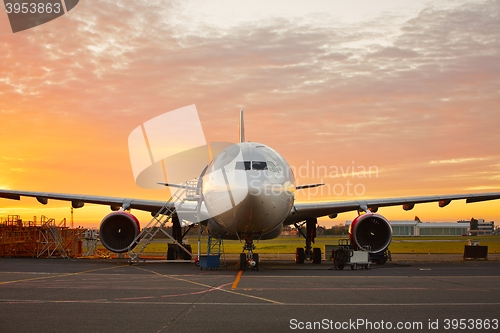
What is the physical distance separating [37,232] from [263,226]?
66.0ft

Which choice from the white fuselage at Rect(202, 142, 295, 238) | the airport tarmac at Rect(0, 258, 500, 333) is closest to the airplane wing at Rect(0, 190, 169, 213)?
the white fuselage at Rect(202, 142, 295, 238)

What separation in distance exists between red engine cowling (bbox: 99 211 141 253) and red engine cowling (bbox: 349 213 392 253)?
889 cm

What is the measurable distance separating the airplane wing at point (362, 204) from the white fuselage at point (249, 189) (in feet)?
14.4

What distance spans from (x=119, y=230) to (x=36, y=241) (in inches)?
435

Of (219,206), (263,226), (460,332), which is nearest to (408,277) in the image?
(263,226)

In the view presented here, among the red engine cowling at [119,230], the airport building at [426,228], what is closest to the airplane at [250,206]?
the red engine cowling at [119,230]

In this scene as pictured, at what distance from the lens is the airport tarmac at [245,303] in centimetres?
Answer: 885

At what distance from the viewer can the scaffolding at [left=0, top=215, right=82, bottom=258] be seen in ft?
114

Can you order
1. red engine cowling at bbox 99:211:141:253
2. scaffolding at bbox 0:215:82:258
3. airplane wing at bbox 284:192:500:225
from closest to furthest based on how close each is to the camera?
airplane wing at bbox 284:192:500:225
red engine cowling at bbox 99:211:141:253
scaffolding at bbox 0:215:82:258

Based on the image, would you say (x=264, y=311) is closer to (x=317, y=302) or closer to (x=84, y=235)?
(x=317, y=302)

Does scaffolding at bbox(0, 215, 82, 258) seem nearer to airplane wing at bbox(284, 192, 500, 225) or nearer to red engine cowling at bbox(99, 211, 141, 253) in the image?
red engine cowling at bbox(99, 211, 141, 253)

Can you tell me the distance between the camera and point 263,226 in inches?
791

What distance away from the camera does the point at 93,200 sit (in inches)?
1070
